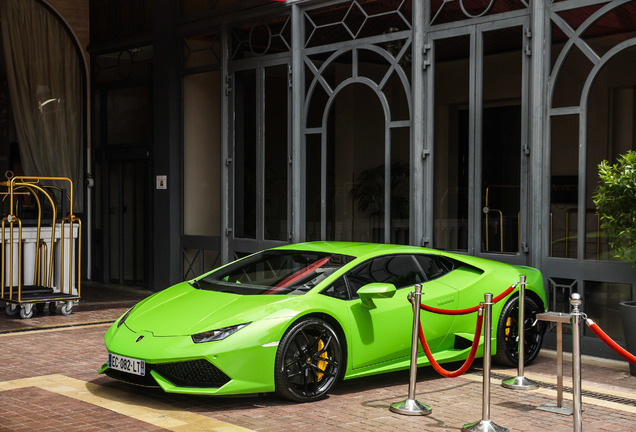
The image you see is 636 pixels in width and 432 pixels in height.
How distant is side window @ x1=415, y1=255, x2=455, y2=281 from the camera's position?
7952 mm

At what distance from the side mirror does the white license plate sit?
6.19 ft

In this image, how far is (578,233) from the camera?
923 cm

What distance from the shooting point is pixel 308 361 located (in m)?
6.75

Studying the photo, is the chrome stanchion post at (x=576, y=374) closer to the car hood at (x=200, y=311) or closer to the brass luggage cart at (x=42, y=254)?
the car hood at (x=200, y=311)

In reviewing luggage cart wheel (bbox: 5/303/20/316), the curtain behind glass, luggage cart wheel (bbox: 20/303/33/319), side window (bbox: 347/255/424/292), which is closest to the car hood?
side window (bbox: 347/255/424/292)

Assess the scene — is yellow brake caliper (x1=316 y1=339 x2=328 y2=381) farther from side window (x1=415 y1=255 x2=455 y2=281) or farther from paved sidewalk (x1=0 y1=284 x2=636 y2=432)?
side window (x1=415 y1=255 x2=455 y2=281)

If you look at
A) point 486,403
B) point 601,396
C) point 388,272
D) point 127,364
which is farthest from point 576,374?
point 127,364

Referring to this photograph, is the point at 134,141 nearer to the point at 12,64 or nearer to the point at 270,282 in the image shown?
the point at 12,64

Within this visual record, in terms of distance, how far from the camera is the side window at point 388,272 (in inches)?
293

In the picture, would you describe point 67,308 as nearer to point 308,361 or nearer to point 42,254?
point 42,254

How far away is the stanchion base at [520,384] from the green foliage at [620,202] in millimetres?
1848

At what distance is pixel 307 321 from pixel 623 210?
11.8ft

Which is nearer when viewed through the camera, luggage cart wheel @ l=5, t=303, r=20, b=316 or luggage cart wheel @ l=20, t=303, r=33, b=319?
luggage cart wheel @ l=20, t=303, r=33, b=319

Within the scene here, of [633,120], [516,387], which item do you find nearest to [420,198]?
[633,120]
